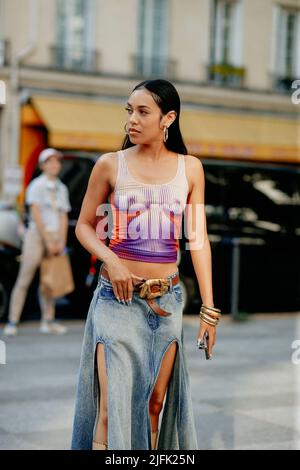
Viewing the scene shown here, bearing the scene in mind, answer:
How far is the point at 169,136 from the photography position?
379cm

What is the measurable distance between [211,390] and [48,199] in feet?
10.8

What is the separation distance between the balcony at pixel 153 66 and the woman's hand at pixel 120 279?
2108cm

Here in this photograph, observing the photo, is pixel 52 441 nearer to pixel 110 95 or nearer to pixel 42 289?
pixel 42 289

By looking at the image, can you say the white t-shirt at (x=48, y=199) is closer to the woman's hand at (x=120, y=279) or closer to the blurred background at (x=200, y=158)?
the blurred background at (x=200, y=158)

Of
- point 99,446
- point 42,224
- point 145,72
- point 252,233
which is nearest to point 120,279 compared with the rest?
point 99,446

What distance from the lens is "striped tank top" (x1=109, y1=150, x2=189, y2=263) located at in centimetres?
363

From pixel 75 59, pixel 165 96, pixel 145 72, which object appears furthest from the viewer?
pixel 145 72

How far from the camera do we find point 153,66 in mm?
24531

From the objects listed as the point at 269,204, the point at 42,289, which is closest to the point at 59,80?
the point at 269,204

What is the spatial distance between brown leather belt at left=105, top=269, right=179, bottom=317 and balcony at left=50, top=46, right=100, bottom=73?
790 inches

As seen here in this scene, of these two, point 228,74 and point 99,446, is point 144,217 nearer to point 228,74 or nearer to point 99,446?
point 99,446

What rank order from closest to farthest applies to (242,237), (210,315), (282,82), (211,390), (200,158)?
(210,315)
(211,390)
(242,237)
(200,158)
(282,82)

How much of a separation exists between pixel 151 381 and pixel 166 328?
22 cm
